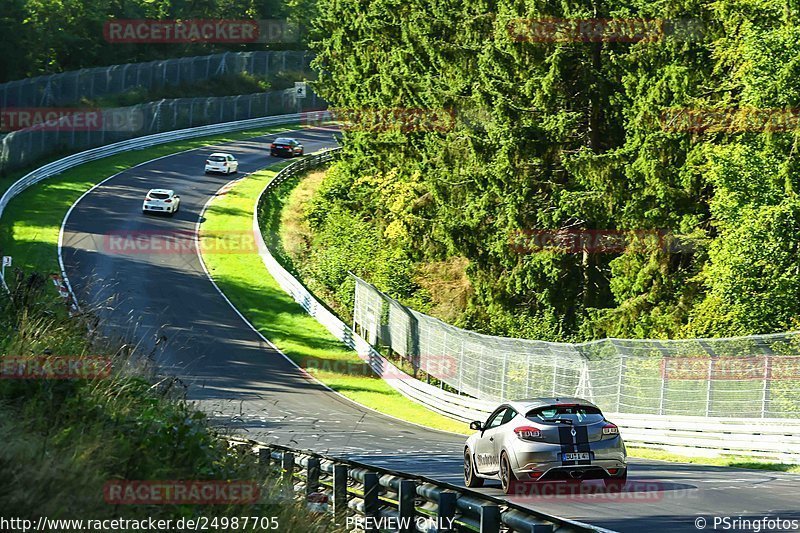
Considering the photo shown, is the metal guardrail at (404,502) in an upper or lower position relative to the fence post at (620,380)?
upper

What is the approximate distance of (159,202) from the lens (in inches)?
2554

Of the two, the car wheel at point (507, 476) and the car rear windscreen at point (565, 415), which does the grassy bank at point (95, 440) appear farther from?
the car rear windscreen at point (565, 415)

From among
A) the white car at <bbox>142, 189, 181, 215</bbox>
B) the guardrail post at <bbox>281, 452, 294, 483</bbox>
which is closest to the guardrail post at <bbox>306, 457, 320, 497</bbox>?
the guardrail post at <bbox>281, 452, 294, 483</bbox>

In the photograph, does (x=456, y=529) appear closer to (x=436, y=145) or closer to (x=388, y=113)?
(x=436, y=145)

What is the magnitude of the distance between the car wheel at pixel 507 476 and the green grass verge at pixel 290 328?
17.7 metres

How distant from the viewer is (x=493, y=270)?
4509 cm

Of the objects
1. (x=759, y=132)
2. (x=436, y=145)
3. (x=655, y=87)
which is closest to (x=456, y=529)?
(x=759, y=132)

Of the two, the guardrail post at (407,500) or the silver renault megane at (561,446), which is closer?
the guardrail post at (407,500)
